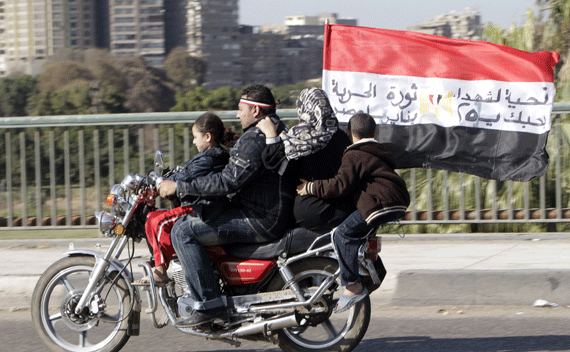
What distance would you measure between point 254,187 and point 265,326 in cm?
77

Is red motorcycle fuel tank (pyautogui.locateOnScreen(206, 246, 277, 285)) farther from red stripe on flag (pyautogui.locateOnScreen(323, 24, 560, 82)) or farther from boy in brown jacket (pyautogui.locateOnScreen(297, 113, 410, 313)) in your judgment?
red stripe on flag (pyautogui.locateOnScreen(323, 24, 560, 82))

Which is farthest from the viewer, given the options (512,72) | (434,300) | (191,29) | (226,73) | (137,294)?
(191,29)

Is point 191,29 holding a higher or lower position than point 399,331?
higher

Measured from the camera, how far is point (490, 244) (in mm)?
7363

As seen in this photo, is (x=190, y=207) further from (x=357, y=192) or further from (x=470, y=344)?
(x=470, y=344)

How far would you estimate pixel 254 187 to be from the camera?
4.19 metres

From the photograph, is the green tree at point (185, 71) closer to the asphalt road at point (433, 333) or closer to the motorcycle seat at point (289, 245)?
the asphalt road at point (433, 333)

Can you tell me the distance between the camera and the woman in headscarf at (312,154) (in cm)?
404

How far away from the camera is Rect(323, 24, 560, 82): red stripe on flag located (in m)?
6.91

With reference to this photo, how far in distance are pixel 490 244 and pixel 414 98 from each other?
1.64 metres

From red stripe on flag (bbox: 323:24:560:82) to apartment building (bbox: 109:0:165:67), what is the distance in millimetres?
72049

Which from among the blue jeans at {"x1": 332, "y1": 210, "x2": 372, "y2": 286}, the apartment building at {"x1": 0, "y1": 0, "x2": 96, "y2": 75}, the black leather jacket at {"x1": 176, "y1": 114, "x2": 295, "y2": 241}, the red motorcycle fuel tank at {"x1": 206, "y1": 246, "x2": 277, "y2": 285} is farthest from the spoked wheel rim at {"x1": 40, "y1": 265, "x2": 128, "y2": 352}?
the apartment building at {"x1": 0, "y1": 0, "x2": 96, "y2": 75}

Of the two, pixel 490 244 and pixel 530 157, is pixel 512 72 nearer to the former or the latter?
pixel 530 157

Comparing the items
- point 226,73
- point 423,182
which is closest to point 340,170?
point 423,182
